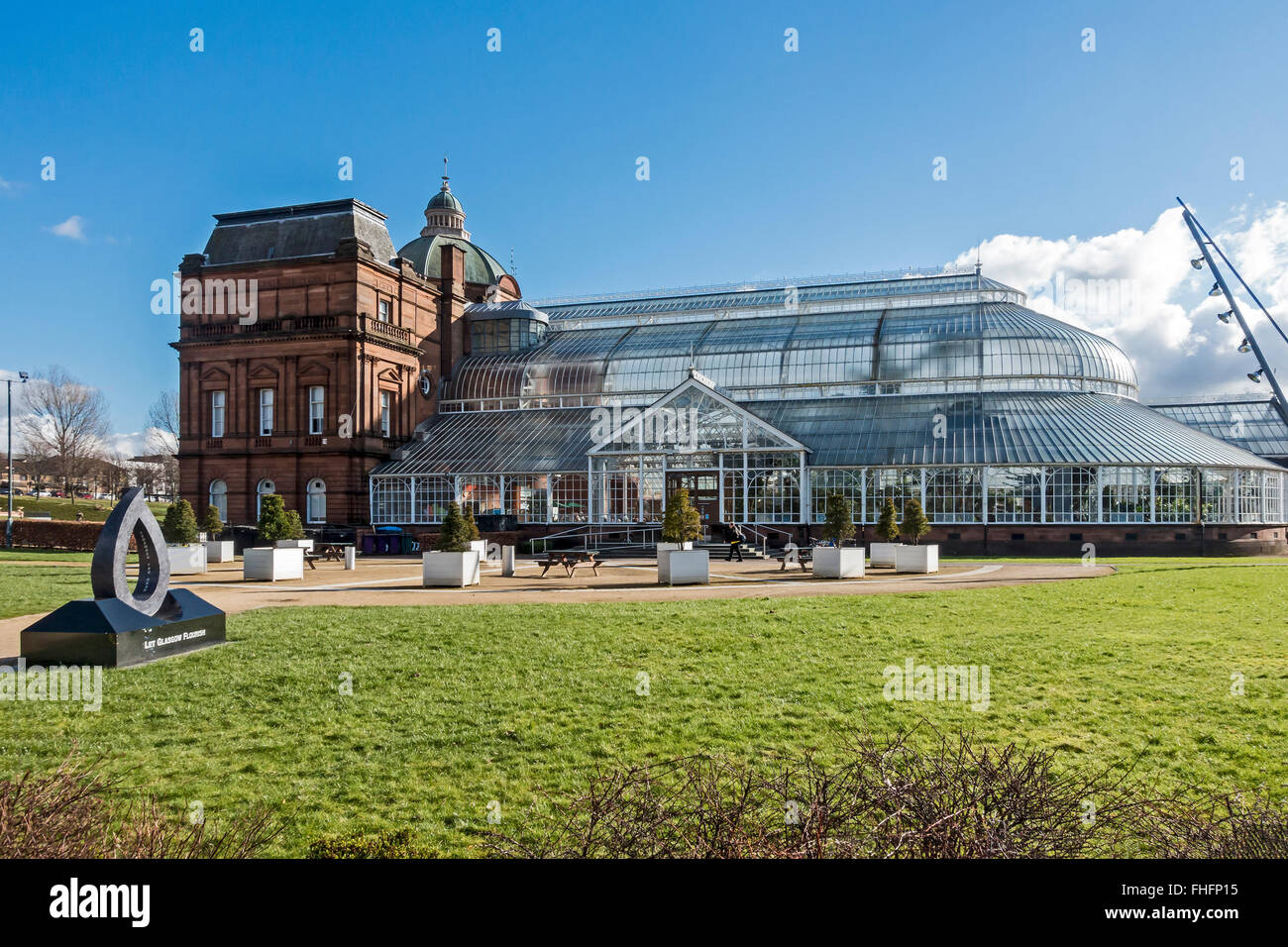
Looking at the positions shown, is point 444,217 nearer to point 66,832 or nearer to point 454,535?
point 454,535

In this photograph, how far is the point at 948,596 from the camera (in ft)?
57.6

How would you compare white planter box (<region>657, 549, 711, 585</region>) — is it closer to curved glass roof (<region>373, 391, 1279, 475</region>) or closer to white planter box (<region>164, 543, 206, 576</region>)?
white planter box (<region>164, 543, 206, 576</region>)

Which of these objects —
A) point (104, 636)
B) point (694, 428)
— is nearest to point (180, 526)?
point (104, 636)

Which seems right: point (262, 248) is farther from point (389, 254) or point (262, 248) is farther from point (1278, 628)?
point (1278, 628)

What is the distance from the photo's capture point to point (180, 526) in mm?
31000

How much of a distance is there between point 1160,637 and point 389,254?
4726 cm

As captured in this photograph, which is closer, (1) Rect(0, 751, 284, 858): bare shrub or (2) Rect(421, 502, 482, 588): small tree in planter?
(1) Rect(0, 751, 284, 858): bare shrub

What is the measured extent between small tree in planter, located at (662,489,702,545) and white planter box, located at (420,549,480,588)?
28.7ft

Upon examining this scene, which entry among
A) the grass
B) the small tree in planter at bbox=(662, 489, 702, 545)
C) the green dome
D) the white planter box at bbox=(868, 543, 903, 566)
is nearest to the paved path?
the white planter box at bbox=(868, 543, 903, 566)

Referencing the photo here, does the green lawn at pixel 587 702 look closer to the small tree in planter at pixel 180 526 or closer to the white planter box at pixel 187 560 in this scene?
the white planter box at pixel 187 560

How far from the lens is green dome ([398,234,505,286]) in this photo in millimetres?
57875

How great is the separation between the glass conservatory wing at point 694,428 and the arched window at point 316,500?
51.6 feet

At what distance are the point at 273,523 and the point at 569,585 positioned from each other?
1534 cm
